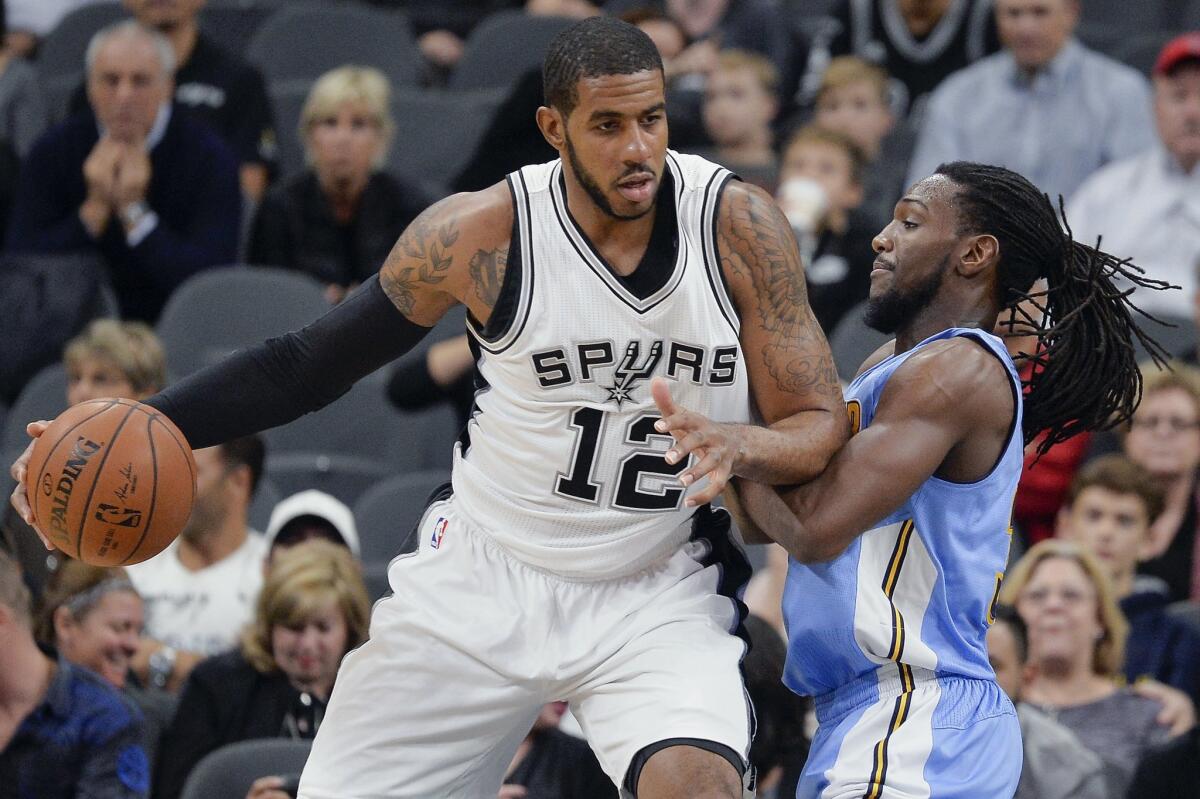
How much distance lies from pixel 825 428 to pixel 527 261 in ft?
2.43

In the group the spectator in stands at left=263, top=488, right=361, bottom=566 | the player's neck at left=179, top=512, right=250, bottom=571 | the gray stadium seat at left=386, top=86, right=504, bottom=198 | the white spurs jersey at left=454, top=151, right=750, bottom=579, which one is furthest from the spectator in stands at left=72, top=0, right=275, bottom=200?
the white spurs jersey at left=454, top=151, right=750, bottom=579

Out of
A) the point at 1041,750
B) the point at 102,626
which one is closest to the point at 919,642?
the point at 1041,750

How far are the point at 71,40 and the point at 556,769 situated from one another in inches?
229

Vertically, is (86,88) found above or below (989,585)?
above

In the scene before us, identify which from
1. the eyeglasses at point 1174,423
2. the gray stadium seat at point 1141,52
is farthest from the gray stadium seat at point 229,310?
the gray stadium seat at point 1141,52

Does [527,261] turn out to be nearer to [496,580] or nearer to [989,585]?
[496,580]

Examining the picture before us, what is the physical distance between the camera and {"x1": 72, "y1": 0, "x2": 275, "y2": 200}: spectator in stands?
348 inches

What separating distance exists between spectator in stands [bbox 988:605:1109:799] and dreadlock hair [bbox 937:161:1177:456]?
1539mm

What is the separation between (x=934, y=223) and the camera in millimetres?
4121

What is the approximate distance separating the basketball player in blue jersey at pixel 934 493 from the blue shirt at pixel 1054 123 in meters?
4.59

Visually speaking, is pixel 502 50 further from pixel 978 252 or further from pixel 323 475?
pixel 978 252

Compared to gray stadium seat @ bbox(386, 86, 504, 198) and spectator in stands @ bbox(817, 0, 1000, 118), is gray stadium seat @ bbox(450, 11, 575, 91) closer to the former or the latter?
gray stadium seat @ bbox(386, 86, 504, 198)

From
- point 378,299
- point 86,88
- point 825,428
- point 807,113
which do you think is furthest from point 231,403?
→ point 807,113

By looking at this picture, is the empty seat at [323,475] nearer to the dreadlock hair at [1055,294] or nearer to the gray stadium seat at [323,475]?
the gray stadium seat at [323,475]
